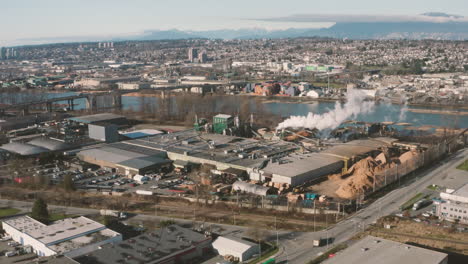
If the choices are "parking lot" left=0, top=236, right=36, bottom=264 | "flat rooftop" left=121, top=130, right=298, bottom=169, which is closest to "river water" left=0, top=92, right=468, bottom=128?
"flat rooftop" left=121, top=130, right=298, bottom=169

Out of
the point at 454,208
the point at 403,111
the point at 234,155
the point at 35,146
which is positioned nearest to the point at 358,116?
the point at 403,111

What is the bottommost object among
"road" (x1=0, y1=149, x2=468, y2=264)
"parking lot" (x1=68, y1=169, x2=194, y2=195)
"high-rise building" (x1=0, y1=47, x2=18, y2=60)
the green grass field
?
the green grass field

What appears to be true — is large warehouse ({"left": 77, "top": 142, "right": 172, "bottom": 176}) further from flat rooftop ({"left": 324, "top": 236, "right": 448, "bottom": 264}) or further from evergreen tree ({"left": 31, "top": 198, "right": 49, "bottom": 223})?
flat rooftop ({"left": 324, "top": 236, "right": 448, "bottom": 264})

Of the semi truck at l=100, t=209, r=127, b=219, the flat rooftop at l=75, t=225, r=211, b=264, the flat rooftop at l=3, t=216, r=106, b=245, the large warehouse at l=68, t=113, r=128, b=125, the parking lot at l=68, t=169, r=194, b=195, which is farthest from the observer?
the large warehouse at l=68, t=113, r=128, b=125

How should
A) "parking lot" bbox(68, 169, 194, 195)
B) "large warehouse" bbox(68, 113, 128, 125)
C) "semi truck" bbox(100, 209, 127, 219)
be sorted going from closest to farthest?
"semi truck" bbox(100, 209, 127, 219)
"parking lot" bbox(68, 169, 194, 195)
"large warehouse" bbox(68, 113, 128, 125)

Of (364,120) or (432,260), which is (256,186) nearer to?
(432,260)

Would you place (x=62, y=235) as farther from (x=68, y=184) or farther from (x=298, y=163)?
(x=298, y=163)

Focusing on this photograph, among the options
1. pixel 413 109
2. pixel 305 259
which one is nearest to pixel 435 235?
pixel 305 259
